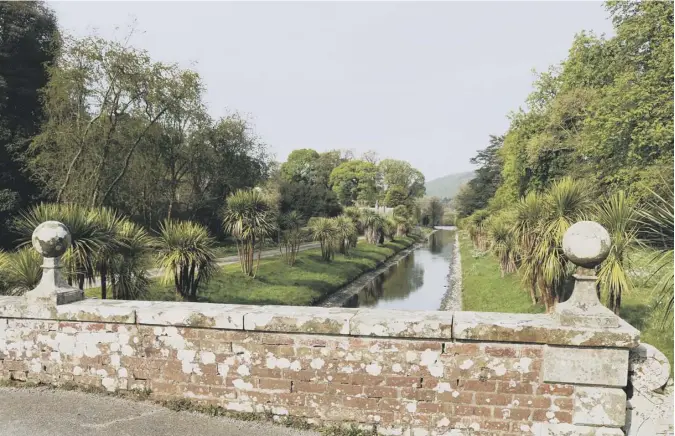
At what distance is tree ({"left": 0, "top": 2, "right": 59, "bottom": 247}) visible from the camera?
20875 mm

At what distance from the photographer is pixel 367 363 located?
3619 mm

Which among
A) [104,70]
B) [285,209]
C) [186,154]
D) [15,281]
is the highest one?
[104,70]

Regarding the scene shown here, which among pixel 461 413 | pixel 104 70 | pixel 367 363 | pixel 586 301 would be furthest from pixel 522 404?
pixel 104 70

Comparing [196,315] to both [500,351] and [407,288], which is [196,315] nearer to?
[500,351]

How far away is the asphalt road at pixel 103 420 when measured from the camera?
3.57 meters

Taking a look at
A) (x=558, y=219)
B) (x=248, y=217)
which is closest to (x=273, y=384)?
(x=558, y=219)

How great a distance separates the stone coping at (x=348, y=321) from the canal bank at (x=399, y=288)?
13187mm

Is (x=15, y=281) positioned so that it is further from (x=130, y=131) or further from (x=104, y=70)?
(x=130, y=131)

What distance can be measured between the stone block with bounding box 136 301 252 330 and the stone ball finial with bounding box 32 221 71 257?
3.80 feet

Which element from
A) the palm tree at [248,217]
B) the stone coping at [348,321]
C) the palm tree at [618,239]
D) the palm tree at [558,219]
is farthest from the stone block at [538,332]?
the palm tree at [248,217]

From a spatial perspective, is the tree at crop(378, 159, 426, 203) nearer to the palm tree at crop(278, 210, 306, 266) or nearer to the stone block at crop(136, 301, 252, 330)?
the palm tree at crop(278, 210, 306, 266)

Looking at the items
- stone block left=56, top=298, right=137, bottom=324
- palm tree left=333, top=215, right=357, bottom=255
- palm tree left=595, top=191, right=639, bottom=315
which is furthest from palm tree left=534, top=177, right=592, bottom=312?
palm tree left=333, top=215, right=357, bottom=255

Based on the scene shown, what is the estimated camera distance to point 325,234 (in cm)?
2397

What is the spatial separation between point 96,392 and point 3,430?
76cm
